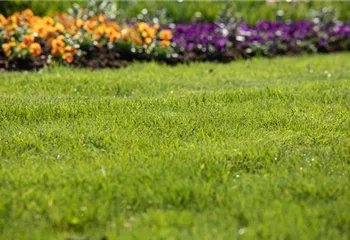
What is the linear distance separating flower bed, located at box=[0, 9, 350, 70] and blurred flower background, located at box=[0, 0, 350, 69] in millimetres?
11

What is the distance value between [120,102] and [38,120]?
71 cm

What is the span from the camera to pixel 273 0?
10.2 meters

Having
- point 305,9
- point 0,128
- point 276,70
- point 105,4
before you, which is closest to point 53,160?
point 0,128

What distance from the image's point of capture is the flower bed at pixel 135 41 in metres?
6.97

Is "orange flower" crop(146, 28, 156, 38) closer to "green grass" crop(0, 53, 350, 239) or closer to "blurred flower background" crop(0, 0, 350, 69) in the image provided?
"blurred flower background" crop(0, 0, 350, 69)

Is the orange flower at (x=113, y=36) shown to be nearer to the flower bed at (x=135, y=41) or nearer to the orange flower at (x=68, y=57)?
the flower bed at (x=135, y=41)

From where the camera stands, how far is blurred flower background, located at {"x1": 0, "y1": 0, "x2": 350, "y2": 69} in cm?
712

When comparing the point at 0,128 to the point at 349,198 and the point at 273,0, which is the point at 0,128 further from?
the point at 273,0

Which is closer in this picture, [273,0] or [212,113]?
[212,113]

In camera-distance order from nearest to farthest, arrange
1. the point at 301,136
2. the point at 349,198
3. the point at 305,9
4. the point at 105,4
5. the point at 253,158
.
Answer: the point at 349,198 → the point at 253,158 → the point at 301,136 → the point at 105,4 → the point at 305,9

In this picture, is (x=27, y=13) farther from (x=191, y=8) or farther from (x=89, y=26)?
(x=191, y=8)

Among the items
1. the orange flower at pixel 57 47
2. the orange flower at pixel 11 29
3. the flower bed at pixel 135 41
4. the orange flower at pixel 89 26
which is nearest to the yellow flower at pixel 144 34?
the flower bed at pixel 135 41

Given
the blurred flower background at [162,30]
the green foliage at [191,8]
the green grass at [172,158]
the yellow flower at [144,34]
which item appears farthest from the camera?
the green foliage at [191,8]

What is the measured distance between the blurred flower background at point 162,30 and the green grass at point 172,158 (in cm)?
85
